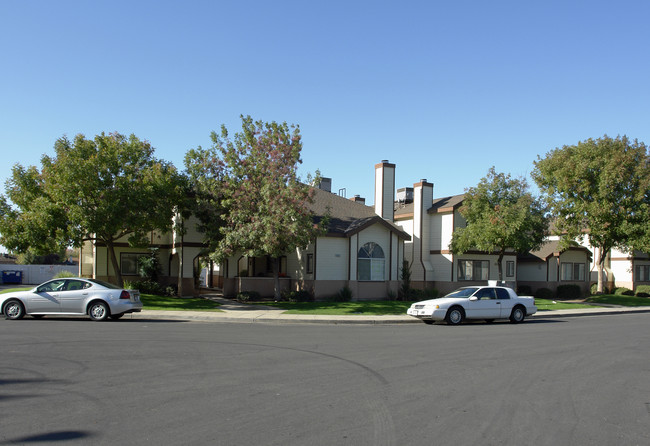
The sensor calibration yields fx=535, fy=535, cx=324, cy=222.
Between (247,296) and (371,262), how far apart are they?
7.52 m

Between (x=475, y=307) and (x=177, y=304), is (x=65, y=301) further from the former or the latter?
(x=475, y=307)

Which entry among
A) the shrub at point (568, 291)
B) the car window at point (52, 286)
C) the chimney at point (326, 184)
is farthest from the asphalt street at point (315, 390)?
the chimney at point (326, 184)

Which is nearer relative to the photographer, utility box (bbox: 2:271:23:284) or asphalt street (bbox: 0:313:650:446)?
asphalt street (bbox: 0:313:650:446)

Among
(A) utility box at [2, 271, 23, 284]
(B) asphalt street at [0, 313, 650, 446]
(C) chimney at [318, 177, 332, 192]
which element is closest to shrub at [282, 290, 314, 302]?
(B) asphalt street at [0, 313, 650, 446]

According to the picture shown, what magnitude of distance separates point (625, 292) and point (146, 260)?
37.4 meters

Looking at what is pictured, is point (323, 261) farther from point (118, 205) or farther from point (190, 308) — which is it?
point (118, 205)

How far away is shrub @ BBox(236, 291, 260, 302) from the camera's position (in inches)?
1061

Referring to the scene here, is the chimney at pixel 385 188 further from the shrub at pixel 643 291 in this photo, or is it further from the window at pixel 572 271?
the shrub at pixel 643 291

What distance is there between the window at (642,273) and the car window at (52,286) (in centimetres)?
4747

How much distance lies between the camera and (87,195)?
2306cm

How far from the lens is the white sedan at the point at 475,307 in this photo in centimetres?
1912

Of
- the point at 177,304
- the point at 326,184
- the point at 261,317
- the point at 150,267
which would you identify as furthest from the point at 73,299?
the point at 326,184

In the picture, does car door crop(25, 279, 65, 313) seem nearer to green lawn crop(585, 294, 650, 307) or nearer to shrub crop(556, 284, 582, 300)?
green lawn crop(585, 294, 650, 307)

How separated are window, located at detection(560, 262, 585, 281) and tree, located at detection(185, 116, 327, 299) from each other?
23999mm
